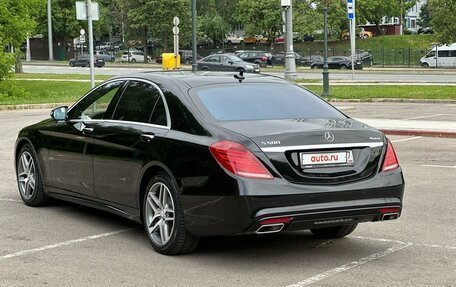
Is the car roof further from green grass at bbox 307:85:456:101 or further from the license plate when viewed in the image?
green grass at bbox 307:85:456:101

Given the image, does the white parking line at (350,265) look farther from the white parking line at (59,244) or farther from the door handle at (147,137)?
the white parking line at (59,244)

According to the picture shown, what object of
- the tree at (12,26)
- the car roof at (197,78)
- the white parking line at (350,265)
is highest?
the tree at (12,26)

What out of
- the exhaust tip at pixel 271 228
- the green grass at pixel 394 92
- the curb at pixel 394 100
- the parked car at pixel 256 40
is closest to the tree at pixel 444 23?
the parked car at pixel 256 40

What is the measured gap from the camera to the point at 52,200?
917 centimetres

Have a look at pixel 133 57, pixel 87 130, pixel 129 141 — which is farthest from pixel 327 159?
pixel 133 57

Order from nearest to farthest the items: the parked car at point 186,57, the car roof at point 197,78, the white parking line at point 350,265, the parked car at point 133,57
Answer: the white parking line at point 350,265, the car roof at point 197,78, the parked car at point 186,57, the parked car at point 133,57

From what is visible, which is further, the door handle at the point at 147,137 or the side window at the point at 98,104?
the side window at the point at 98,104

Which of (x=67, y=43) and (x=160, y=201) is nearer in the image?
(x=160, y=201)

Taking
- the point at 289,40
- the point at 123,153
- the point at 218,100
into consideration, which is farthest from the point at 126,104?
the point at 289,40

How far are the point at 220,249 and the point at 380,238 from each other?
1.50 m

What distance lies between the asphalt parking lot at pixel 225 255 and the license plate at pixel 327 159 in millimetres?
800

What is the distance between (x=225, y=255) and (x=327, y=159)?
4.04 feet

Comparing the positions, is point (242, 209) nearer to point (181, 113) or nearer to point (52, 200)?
point (181, 113)

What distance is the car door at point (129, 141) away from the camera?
706 cm
